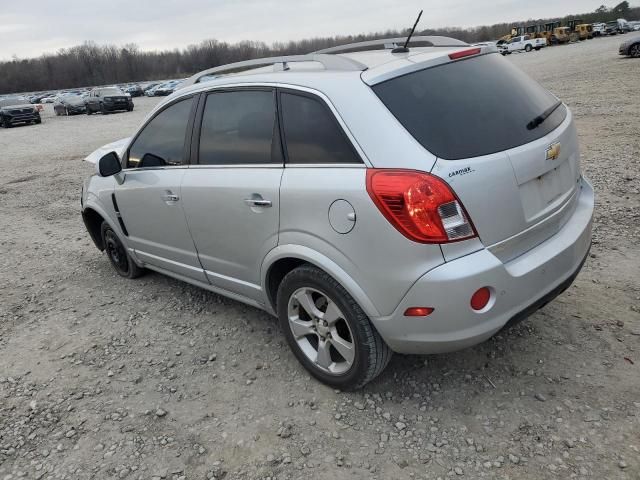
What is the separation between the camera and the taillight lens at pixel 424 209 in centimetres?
229

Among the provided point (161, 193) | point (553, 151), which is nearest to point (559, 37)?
point (553, 151)

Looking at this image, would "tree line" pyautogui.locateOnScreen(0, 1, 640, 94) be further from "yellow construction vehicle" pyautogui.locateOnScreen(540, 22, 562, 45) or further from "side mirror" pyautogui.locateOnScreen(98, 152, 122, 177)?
"side mirror" pyautogui.locateOnScreen(98, 152, 122, 177)

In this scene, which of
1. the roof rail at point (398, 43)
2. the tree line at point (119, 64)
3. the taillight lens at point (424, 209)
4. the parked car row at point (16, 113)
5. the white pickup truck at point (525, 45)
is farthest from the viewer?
the tree line at point (119, 64)

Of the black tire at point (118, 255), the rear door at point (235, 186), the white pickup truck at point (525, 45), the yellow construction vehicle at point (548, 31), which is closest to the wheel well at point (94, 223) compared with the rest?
the black tire at point (118, 255)

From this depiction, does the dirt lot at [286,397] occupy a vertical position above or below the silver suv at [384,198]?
below

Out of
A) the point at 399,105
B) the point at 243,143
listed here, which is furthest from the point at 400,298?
the point at 243,143

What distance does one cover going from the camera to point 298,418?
112 inches

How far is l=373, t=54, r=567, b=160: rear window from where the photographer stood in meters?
2.44

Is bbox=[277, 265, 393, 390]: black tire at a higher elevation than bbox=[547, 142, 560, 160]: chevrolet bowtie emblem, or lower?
lower

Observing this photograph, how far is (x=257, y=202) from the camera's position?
2957 millimetres

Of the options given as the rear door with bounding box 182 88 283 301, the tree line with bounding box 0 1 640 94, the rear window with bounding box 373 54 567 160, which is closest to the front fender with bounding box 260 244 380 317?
the rear door with bounding box 182 88 283 301

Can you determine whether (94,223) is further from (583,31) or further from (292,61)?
(583,31)

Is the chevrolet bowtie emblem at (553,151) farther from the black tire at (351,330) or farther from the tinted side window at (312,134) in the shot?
the black tire at (351,330)

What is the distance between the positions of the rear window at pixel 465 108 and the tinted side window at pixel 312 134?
293 mm
